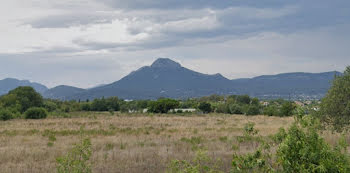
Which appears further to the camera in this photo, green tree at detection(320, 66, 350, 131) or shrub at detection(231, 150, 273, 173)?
green tree at detection(320, 66, 350, 131)

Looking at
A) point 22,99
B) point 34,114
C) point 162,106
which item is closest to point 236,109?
point 162,106

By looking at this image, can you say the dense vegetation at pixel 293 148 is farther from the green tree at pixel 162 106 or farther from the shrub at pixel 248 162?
the green tree at pixel 162 106

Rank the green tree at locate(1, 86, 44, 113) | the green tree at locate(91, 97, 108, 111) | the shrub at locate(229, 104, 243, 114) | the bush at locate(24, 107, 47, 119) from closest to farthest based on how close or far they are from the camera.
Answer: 1. the bush at locate(24, 107, 47, 119)
2. the green tree at locate(1, 86, 44, 113)
3. the shrub at locate(229, 104, 243, 114)
4. the green tree at locate(91, 97, 108, 111)

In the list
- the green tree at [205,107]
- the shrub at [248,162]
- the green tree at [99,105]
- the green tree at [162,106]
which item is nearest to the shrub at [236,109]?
the green tree at [205,107]

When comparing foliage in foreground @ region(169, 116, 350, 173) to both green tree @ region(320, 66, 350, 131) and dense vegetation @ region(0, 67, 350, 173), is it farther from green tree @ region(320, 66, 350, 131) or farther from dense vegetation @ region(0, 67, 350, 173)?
green tree @ region(320, 66, 350, 131)

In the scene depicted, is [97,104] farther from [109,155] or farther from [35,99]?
[109,155]

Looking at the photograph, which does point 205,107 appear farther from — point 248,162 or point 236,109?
point 248,162

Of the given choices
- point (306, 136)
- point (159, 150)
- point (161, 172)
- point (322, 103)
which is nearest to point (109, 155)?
point (159, 150)

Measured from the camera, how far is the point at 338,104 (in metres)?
19.6

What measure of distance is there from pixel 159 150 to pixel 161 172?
5020 millimetres

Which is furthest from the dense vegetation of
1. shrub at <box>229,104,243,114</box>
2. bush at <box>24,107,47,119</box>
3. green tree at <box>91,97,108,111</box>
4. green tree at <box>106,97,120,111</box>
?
shrub at <box>229,104,243,114</box>

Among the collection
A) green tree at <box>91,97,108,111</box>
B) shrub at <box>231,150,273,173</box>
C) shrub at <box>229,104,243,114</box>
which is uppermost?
shrub at <box>231,150,273,173</box>

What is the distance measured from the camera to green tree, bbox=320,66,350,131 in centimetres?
1922

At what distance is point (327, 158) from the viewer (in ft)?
17.9
